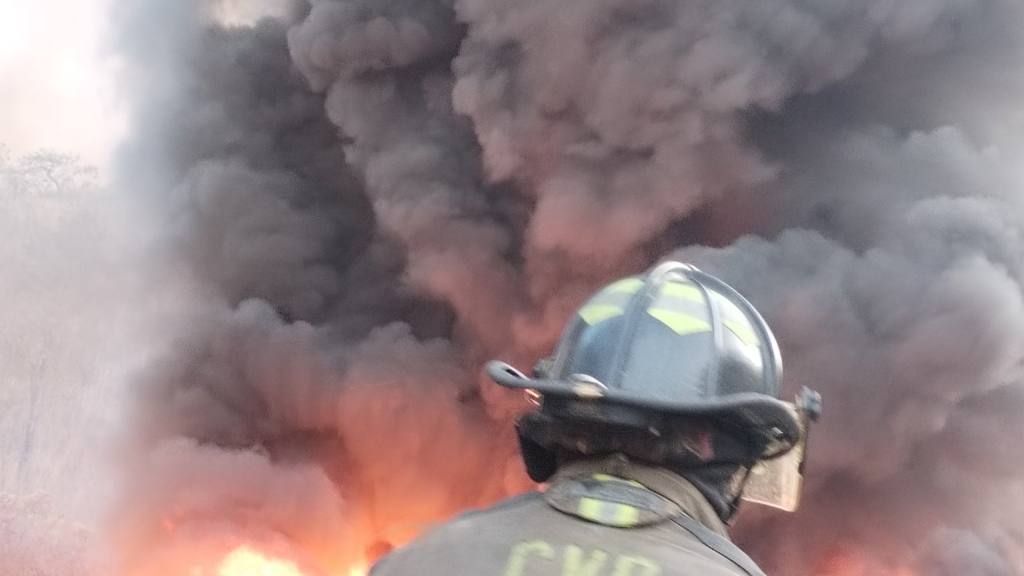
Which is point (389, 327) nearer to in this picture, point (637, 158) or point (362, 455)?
point (362, 455)

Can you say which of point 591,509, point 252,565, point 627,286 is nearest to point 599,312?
point 627,286

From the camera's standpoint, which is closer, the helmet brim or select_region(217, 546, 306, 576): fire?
the helmet brim

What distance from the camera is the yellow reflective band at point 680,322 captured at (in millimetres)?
1789

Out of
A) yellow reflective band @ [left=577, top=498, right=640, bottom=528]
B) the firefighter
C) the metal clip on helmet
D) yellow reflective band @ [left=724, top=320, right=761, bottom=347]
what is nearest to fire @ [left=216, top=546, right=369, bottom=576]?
the firefighter

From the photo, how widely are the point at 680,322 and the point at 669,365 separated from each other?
0.13 meters

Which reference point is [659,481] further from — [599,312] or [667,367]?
[599,312]

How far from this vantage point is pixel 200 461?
42.2 ft

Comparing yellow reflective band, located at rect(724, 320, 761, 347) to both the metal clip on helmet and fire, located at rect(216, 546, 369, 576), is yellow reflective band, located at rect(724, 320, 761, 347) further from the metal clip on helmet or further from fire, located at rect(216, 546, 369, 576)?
fire, located at rect(216, 546, 369, 576)

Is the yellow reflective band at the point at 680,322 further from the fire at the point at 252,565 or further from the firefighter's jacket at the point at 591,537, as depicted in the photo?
the fire at the point at 252,565

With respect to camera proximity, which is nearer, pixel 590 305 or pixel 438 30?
pixel 590 305

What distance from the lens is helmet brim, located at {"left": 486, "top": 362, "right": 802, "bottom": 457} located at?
5.14 ft

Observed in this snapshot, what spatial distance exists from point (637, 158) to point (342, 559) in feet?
25.9

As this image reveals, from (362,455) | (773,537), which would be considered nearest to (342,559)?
(362,455)

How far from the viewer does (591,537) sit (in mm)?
1401
